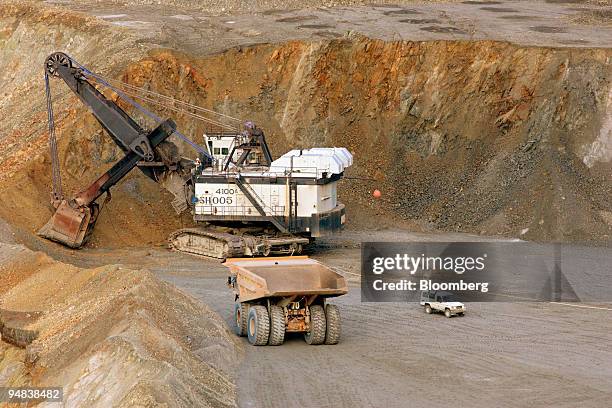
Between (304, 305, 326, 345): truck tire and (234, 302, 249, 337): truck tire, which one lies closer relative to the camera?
(304, 305, 326, 345): truck tire

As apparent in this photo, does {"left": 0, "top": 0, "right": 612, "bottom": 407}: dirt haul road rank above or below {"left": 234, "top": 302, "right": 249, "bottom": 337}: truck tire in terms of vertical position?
above

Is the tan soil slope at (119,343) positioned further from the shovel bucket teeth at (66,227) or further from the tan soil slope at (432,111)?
the tan soil slope at (432,111)

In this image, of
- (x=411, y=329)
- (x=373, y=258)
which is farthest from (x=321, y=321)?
(x=373, y=258)

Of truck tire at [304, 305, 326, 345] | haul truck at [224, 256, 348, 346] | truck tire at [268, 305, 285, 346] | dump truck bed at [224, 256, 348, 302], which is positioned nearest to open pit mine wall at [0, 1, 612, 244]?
dump truck bed at [224, 256, 348, 302]

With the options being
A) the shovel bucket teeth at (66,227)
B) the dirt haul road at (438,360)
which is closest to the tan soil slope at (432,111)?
the shovel bucket teeth at (66,227)

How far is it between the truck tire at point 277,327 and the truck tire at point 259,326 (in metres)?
0.11

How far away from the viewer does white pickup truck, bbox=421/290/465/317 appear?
1289 inches

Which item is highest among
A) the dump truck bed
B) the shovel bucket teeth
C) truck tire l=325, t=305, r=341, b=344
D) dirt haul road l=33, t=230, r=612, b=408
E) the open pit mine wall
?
the open pit mine wall

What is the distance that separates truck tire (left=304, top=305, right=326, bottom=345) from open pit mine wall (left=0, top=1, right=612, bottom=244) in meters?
16.9

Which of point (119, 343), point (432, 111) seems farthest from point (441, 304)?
point (432, 111)

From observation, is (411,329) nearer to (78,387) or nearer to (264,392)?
(264,392)

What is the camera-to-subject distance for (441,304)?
108ft

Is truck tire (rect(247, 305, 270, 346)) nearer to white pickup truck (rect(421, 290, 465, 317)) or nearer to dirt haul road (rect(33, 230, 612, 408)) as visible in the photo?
dirt haul road (rect(33, 230, 612, 408))

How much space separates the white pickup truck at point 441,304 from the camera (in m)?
32.8
